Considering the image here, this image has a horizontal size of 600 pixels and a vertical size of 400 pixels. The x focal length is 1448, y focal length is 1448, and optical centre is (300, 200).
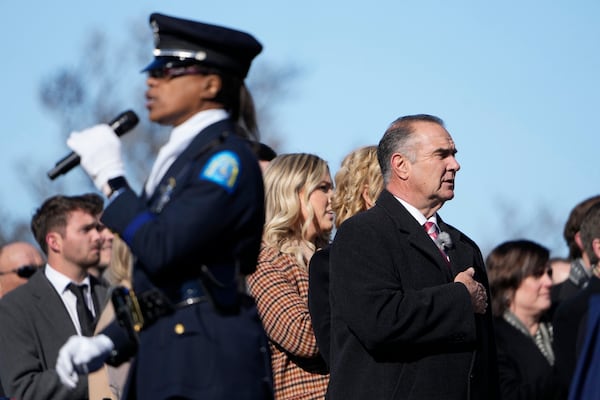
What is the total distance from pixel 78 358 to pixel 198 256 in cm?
56

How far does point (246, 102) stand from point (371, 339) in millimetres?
1271

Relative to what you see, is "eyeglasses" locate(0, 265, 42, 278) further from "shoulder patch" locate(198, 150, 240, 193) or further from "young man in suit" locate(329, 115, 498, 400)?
"shoulder patch" locate(198, 150, 240, 193)

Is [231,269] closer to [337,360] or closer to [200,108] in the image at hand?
[200,108]

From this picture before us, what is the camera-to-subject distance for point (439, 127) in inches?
266

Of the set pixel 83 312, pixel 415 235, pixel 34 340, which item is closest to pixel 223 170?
pixel 415 235

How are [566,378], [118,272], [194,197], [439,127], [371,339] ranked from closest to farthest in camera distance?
[194,197] < [371,339] < [439,127] < [118,272] < [566,378]

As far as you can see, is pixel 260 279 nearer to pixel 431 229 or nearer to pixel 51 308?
pixel 431 229

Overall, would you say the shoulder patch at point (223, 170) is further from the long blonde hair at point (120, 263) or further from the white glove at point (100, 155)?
the long blonde hair at point (120, 263)

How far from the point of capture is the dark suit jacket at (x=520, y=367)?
9.12 meters

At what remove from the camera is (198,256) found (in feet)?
16.3

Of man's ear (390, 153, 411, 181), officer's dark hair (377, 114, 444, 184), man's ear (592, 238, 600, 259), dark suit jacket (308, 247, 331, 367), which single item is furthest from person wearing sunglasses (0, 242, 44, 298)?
man's ear (390, 153, 411, 181)

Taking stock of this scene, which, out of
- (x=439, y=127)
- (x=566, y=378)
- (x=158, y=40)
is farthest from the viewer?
(x=566, y=378)

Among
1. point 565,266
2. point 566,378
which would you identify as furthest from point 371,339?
point 565,266

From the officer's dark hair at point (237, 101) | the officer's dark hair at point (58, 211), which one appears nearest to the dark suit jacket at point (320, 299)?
the officer's dark hair at point (237, 101)
